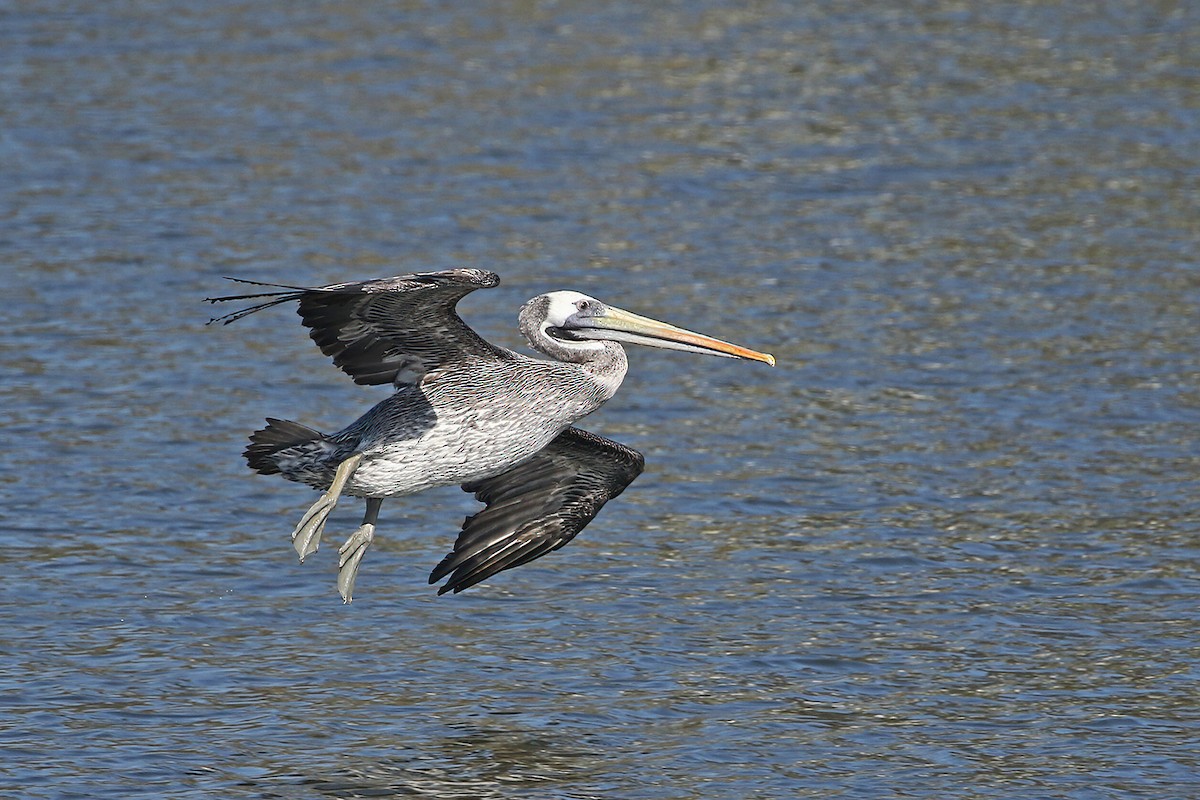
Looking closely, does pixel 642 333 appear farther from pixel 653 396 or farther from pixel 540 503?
pixel 653 396

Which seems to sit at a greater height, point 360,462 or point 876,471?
point 360,462

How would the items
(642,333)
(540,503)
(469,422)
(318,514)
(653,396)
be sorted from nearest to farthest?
(318,514), (469,422), (642,333), (540,503), (653,396)

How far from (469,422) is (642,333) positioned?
2.92 ft

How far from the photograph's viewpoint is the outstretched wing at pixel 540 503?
32.0 ft

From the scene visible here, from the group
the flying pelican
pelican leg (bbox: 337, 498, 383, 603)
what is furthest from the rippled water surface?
the flying pelican

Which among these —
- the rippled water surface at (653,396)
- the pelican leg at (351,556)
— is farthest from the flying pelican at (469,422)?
the rippled water surface at (653,396)

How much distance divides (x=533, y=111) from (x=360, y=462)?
446 inches

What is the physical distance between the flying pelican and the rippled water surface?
2.22ft

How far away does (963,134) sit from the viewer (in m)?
19.9

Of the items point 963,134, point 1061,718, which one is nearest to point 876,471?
point 1061,718

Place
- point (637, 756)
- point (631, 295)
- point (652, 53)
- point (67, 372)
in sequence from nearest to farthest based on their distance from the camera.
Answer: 1. point (637, 756)
2. point (67, 372)
3. point (631, 295)
4. point (652, 53)

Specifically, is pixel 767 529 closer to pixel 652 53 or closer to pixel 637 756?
pixel 637 756

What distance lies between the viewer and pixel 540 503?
9.91 m

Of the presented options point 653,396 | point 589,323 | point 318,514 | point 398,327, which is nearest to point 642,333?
point 589,323
